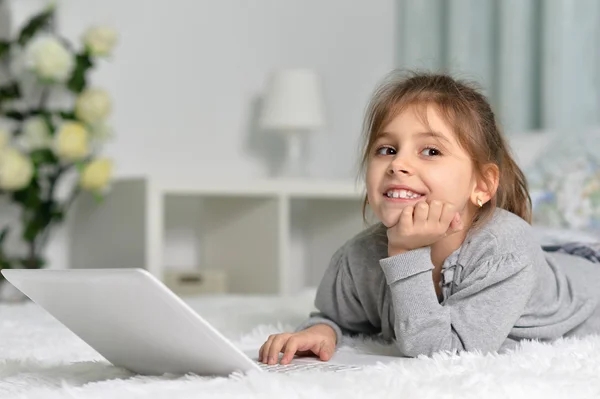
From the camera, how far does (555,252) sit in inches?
59.6

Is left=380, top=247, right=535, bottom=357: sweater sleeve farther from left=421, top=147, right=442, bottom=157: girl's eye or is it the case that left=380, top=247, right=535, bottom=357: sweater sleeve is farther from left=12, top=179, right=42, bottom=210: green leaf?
left=12, top=179, right=42, bottom=210: green leaf

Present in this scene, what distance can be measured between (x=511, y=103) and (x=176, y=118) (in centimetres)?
102

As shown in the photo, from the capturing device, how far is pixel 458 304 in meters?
1.11

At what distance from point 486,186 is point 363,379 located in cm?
45

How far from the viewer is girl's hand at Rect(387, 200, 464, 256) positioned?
1.09 metres

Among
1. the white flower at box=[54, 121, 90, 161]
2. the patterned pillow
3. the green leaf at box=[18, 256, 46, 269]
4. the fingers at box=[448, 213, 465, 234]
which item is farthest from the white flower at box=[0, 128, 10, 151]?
the fingers at box=[448, 213, 465, 234]

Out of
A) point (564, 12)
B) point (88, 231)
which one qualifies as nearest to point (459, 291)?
point (564, 12)

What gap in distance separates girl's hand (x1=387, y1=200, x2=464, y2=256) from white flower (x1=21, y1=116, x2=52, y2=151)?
1530 millimetres

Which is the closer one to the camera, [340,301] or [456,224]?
[456,224]

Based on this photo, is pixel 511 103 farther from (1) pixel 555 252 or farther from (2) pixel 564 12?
(1) pixel 555 252

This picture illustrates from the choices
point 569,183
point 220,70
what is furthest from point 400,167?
point 220,70

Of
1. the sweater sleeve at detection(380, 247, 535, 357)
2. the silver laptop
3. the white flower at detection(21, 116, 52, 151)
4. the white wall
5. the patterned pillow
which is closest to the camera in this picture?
→ the silver laptop

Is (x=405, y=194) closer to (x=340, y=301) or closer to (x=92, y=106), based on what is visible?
(x=340, y=301)

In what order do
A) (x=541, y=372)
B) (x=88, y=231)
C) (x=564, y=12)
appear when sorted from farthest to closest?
(x=88, y=231) < (x=564, y=12) < (x=541, y=372)
